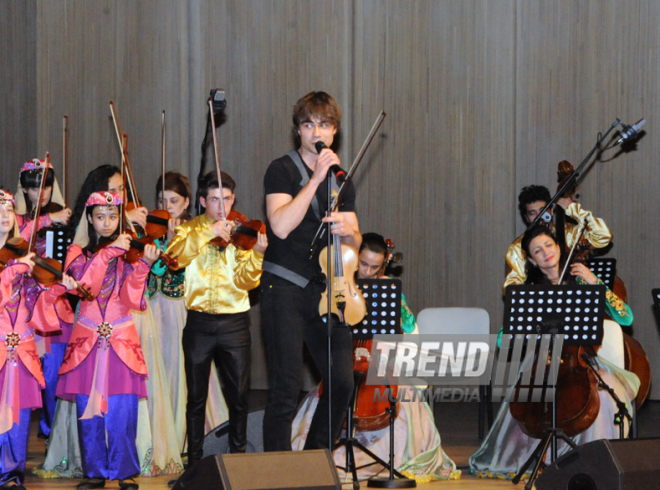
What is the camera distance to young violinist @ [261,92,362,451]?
2.91 metres

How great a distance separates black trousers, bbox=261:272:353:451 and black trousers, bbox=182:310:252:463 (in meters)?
0.87

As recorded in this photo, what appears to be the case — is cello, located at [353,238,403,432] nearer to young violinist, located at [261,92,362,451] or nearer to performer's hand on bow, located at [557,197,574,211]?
young violinist, located at [261,92,362,451]

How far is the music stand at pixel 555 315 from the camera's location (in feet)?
11.5

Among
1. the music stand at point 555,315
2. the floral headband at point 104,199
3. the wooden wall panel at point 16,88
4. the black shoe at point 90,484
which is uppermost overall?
the wooden wall panel at point 16,88

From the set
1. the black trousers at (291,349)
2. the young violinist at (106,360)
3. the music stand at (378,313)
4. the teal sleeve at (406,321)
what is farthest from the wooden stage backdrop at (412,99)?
the black trousers at (291,349)

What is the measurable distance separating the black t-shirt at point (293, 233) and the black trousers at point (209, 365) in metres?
0.92

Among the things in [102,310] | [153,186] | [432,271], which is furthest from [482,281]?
[102,310]

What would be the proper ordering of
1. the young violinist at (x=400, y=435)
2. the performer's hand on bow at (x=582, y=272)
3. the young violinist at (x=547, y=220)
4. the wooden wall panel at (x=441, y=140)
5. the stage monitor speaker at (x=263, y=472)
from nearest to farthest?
the stage monitor speaker at (x=263, y=472) < the young violinist at (x=400, y=435) < the performer's hand on bow at (x=582, y=272) < the young violinist at (x=547, y=220) < the wooden wall panel at (x=441, y=140)

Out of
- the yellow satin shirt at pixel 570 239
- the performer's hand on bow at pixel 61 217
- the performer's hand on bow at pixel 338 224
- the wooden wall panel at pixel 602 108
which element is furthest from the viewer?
the wooden wall panel at pixel 602 108

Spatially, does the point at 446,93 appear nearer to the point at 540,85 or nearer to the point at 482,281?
the point at 540,85

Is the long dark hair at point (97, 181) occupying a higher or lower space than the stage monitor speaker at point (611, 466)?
higher

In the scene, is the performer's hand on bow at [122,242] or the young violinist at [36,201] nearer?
the performer's hand on bow at [122,242]

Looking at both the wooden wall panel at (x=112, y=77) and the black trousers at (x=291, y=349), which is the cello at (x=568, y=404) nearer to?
the black trousers at (x=291, y=349)

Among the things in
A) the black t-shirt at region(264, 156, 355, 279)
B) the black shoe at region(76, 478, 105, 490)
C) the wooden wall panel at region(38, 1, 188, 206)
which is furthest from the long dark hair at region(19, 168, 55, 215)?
the black t-shirt at region(264, 156, 355, 279)
